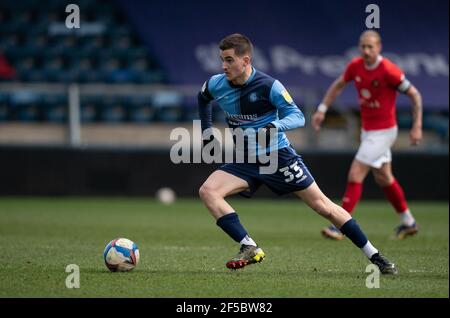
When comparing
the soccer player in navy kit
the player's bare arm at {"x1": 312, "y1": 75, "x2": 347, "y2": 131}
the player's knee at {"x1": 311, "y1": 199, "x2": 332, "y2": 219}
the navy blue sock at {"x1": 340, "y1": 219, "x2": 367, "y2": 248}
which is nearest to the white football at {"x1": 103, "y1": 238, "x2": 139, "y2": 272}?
the soccer player in navy kit

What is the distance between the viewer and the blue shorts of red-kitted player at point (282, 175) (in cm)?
739

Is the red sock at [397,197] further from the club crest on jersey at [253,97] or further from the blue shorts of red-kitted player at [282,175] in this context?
the club crest on jersey at [253,97]

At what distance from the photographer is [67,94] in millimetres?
17391

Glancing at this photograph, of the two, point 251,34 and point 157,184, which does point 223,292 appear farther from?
point 251,34

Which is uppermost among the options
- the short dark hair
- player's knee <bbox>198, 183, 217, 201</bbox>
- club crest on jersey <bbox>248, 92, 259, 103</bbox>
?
the short dark hair

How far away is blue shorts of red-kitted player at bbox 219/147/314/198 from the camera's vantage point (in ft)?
24.3

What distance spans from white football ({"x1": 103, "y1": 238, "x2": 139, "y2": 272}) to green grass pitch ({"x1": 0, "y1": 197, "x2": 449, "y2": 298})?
0.14m

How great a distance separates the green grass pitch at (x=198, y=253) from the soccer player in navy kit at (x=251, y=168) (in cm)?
28

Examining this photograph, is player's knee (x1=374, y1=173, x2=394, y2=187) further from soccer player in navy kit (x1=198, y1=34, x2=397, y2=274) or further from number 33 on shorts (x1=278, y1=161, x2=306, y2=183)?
number 33 on shorts (x1=278, y1=161, x2=306, y2=183)

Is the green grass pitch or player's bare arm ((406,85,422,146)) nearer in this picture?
the green grass pitch

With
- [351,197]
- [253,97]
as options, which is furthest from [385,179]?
[253,97]

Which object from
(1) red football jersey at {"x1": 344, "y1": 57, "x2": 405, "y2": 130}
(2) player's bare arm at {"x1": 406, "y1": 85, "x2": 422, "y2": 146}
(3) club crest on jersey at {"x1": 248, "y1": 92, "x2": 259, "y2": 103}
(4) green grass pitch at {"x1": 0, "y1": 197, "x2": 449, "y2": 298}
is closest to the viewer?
(4) green grass pitch at {"x1": 0, "y1": 197, "x2": 449, "y2": 298}

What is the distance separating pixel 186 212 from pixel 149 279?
7676mm

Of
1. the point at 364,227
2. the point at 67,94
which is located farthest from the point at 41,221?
the point at 67,94
